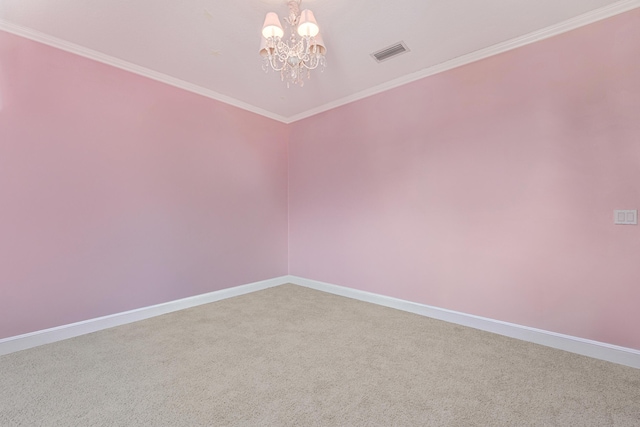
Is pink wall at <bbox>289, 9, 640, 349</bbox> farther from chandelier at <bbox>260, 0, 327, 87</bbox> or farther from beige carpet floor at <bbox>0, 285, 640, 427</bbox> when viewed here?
chandelier at <bbox>260, 0, 327, 87</bbox>

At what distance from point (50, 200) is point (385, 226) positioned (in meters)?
3.35

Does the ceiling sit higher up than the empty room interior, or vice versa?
the ceiling

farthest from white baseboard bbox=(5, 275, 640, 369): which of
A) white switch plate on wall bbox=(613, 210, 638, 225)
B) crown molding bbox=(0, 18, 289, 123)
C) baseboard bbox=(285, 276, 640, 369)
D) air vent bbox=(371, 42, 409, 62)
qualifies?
air vent bbox=(371, 42, 409, 62)

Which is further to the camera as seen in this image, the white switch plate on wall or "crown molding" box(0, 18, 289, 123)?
"crown molding" box(0, 18, 289, 123)

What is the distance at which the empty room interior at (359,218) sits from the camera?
1.74 metres

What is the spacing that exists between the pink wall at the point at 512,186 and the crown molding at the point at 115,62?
166cm

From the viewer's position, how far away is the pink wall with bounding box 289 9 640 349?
2.08 meters

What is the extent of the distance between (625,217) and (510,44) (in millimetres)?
1725

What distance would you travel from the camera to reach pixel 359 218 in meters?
3.64

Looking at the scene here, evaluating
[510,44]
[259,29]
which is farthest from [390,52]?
[259,29]

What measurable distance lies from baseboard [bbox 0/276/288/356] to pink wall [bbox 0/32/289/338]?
62mm

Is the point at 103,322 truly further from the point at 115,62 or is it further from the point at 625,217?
the point at 625,217

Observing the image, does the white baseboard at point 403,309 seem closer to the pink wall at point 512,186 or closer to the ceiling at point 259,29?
the pink wall at point 512,186

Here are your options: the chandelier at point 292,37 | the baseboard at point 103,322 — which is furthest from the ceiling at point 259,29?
the baseboard at point 103,322
